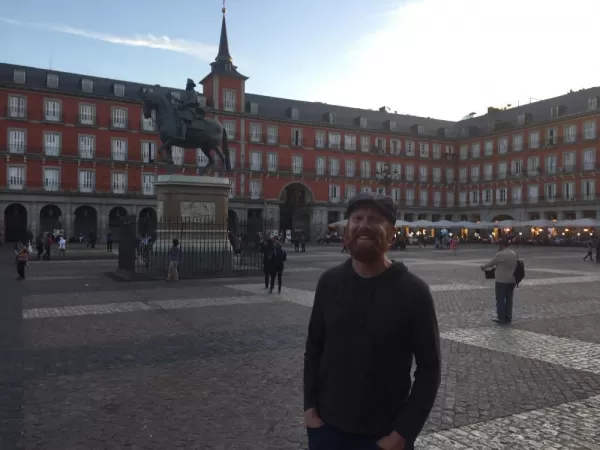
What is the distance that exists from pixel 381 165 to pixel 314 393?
192 feet

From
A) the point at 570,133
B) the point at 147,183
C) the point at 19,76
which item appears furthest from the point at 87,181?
the point at 570,133

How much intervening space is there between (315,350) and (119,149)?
49637 mm

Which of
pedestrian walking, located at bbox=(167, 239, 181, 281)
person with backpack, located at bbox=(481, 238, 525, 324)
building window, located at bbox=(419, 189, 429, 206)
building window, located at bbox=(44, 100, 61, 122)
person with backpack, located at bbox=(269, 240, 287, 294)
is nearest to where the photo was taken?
person with backpack, located at bbox=(481, 238, 525, 324)

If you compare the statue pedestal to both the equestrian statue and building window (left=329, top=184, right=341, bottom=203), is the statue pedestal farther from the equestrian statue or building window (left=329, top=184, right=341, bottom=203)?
building window (left=329, top=184, right=341, bottom=203)

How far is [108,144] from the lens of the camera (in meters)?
47.6

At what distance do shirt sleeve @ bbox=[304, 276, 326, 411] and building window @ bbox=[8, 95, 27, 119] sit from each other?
4866cm

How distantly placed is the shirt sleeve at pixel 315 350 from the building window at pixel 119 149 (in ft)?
161

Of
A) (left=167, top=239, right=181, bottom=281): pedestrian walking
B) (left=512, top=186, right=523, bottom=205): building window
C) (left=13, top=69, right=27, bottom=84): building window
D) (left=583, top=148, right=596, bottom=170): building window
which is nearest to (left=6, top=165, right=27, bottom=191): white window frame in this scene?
(left=13, top=69, right=27, bottom=84): building window

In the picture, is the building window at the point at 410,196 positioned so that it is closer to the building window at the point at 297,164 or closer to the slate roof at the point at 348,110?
the slate roof at the point at 348,110

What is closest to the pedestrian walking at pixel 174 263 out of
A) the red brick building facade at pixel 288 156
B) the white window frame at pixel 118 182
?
the red brick building facade at pixel 288 156

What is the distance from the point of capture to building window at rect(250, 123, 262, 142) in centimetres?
5387

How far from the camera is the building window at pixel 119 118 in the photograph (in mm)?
47688

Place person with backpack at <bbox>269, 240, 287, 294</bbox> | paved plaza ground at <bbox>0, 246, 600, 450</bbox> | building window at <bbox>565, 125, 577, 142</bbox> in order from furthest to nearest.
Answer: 1. building window at <bbox>565, 125, 577, 142</bbox>
2. person with backpack at <bbox>269, 240, 287, 294</bbox>
3. paved plaza ground at <bbox>0, 246, 600, 450</bbox>

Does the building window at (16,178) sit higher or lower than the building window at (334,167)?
lower
